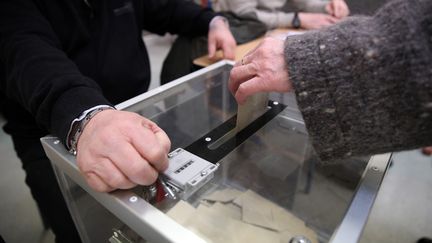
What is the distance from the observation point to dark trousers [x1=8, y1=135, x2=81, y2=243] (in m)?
0.71

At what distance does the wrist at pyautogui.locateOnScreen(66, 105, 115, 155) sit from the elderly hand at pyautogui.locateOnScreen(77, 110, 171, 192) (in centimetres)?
4

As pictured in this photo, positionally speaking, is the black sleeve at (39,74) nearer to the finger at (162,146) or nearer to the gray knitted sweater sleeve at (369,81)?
the finger at (162,146)

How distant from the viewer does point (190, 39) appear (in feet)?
3.68

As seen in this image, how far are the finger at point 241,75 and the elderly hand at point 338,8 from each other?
1.05 metres

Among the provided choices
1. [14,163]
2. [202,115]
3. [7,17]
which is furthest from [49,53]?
[14,163]

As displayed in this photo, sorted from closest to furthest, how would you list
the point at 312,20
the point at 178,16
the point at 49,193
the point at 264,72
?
the point at 264,72
the point at 49,193
the point at 178,16
the point at 312,20

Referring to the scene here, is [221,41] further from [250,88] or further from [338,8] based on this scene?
[338,8]

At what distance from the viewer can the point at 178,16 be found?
1062 millimetres

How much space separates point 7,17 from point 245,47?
2.27 ft

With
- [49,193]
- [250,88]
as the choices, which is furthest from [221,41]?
[49,193]

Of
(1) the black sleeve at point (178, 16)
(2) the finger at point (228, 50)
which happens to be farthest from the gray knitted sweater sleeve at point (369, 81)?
(1) the black sleeve at point (178, 16)

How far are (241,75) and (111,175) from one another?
0.25 metres

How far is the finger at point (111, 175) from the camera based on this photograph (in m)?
0.35

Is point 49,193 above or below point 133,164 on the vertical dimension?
below
